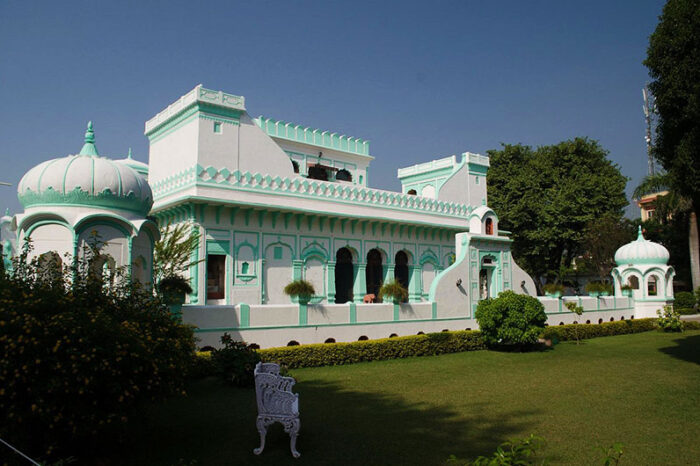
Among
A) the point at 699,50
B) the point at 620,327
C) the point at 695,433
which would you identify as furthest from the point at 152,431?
the point at 620,327

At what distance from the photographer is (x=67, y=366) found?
18.3 ft

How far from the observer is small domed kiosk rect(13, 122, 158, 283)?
11.0m

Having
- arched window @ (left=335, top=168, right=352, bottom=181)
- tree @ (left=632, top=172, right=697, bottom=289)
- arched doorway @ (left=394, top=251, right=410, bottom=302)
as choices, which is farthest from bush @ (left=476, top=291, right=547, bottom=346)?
arched window @ (left=335, top=168, right=352, bottom=181)

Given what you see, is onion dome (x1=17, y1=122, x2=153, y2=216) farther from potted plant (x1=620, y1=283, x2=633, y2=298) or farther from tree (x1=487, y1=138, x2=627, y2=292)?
tree (x1=487, y1=138, x2=627, y2=292)

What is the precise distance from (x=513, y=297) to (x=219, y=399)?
10.3m

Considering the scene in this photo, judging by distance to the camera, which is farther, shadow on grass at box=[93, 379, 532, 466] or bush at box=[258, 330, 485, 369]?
bush at box=[258, 330, 485, 369]

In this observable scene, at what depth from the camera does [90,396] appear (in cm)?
583

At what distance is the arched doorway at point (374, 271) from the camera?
885 inches

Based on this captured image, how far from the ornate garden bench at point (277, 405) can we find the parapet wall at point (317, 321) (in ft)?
20.3

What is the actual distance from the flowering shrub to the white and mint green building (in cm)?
529

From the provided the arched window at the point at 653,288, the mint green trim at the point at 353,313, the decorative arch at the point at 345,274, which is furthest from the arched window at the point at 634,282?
the mint green trim at the point at 353,313

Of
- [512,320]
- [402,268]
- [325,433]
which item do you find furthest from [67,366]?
[402,268]

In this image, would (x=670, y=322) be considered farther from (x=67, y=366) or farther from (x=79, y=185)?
(x=67, y=366)

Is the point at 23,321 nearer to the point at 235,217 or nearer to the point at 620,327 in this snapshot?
the point at 235,217
